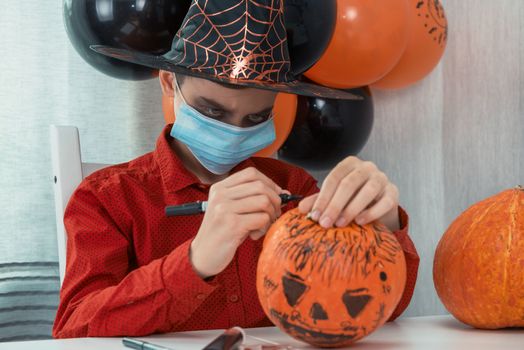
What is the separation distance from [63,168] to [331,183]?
2.33ft

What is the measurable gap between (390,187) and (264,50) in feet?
1.37

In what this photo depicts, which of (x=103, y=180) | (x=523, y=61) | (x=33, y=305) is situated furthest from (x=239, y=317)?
(x=33, y=305)

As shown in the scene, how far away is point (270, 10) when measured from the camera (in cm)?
133

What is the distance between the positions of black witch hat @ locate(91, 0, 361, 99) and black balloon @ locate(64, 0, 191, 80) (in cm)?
29

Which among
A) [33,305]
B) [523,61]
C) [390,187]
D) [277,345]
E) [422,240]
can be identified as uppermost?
[523,61]

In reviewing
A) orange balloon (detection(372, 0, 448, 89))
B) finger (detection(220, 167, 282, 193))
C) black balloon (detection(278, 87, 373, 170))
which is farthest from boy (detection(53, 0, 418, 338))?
orange balloon (detection(372, 0, 448, 89))

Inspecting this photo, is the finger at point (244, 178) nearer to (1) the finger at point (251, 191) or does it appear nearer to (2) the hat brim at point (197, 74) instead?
(1) the finger at point (251, 191)

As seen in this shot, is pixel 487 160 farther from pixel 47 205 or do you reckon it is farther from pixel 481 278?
A: pixel 47 205

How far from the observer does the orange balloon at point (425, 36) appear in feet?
5.85

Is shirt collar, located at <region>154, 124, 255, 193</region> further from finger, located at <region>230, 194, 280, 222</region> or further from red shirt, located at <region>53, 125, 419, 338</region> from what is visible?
finger, located at <region>230, 194, 280, 222</region>

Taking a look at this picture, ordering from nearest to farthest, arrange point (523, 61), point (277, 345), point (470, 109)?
point (277, 345)
point (523, 61)
point (470, 109)

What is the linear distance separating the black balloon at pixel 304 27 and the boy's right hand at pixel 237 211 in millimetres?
569

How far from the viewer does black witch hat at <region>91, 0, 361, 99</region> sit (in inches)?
50.1

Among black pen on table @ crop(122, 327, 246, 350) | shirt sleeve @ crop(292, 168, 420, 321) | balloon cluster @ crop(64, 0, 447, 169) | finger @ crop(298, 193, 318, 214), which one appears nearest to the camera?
black pen on table @ crop(122, 327, 246, 350)
